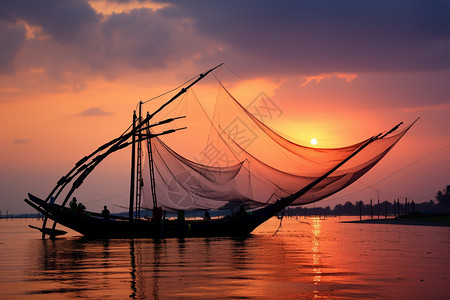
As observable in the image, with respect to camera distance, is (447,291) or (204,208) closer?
(447,291)

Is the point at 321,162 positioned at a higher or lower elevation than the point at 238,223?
higher

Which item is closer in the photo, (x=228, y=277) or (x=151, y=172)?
(x=228, y=277)

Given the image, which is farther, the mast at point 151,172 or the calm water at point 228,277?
the mast at point 151,172

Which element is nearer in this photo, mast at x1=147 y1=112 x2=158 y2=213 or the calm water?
the calm water

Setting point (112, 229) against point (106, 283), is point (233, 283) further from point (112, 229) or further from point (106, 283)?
point (112, 229)

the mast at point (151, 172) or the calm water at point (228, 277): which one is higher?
the mast at point (151, 172)

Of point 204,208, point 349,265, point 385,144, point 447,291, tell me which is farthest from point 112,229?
point 447,291

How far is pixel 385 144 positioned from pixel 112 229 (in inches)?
824

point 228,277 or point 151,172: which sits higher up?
point 151,172

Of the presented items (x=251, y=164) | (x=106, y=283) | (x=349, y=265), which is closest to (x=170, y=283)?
(x=106, y=283)

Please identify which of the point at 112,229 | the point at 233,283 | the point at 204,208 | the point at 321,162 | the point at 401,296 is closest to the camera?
the point at 401,296

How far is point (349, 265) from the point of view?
22453 mm

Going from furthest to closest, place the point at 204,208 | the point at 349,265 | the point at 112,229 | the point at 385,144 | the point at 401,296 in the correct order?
the point at 204,208, the point at 112,229, the point at 385,144, the point at 349,265, the point at 401,296

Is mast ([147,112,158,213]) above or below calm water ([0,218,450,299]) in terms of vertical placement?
above
